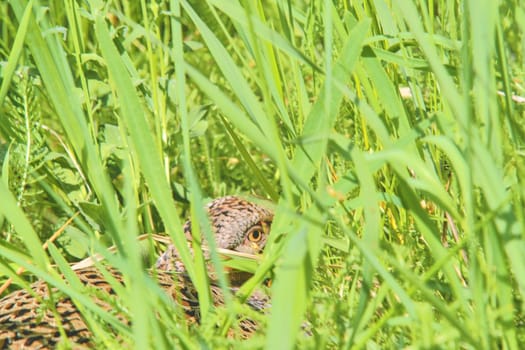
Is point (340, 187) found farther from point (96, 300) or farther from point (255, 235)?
point (255, 235)

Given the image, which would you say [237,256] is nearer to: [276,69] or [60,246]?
[276,69]

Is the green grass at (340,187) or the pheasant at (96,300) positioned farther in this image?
the pheasant at (96,300)

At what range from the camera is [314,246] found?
144cm

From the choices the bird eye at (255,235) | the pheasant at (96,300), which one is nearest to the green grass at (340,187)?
the pheasant at (96,300)

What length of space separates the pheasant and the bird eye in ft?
0.13

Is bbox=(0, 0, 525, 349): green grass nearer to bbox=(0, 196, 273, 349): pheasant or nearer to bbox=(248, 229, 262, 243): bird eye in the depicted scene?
bbox=(0, 196, 273, 349): pheasant

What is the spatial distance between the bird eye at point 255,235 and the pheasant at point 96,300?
0.04m

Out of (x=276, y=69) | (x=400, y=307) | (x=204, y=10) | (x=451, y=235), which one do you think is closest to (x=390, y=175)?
(x=451, y=235)

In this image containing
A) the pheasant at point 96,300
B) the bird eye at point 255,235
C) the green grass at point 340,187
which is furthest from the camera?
the bird eye at point 255,235

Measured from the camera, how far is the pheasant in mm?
1876

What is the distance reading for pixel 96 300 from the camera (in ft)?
6.79

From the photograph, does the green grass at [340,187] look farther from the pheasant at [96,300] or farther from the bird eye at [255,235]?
the bird eye at [255,235]

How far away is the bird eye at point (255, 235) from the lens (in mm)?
3225

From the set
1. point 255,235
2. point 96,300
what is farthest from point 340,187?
point 255,235
